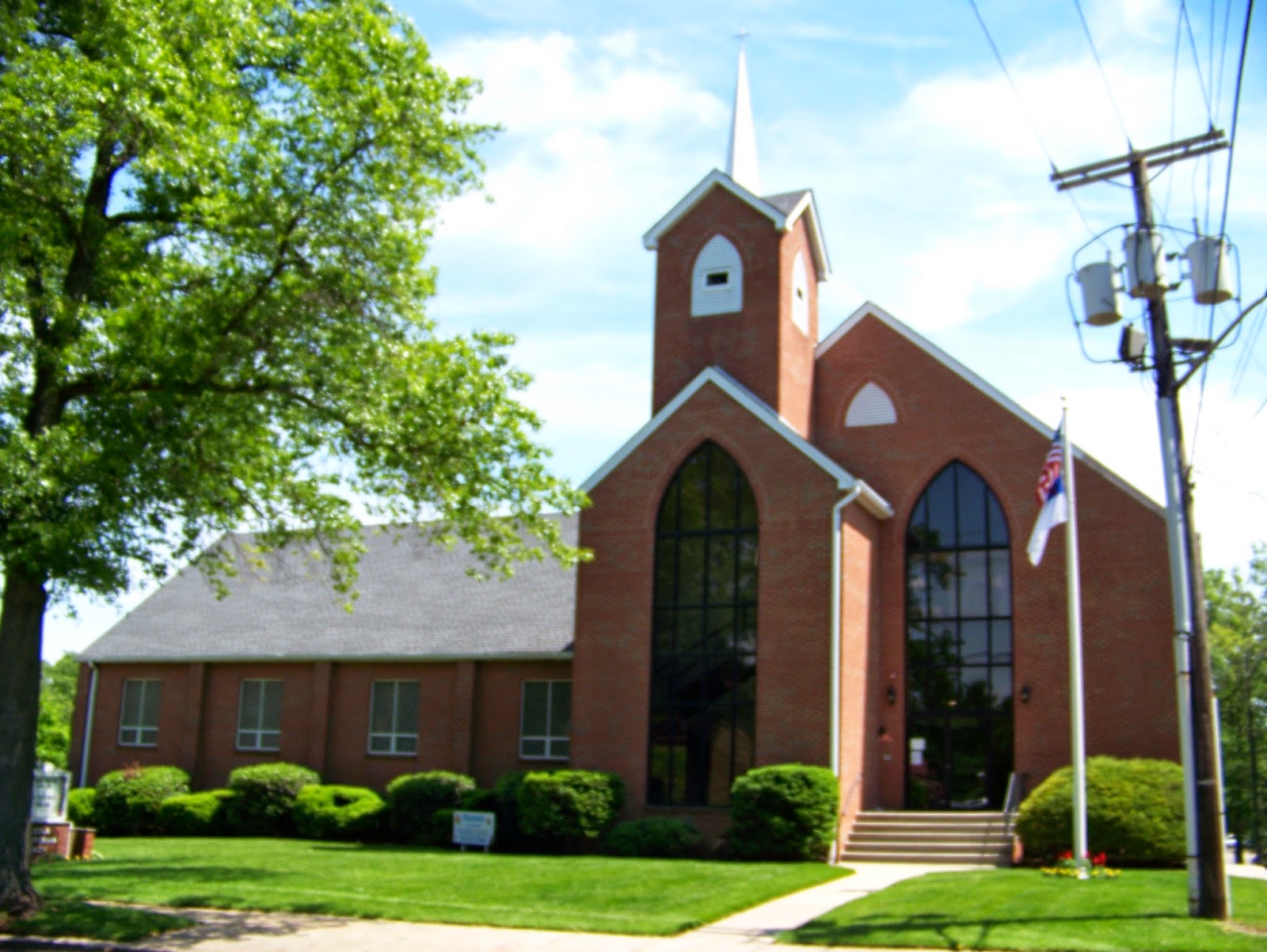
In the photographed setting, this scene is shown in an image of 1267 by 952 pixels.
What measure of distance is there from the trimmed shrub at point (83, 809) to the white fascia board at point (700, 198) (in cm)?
1794

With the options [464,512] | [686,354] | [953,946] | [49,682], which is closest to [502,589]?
[686,354]

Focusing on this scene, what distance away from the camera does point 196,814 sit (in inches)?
1151

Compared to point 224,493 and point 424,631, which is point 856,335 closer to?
point 424,631

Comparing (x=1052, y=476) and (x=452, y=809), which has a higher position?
(x=1052, y=476)

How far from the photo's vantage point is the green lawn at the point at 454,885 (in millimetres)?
15531

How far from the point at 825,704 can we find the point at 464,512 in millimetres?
9317

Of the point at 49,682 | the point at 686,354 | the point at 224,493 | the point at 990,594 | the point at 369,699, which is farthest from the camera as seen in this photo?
the point at 49,682

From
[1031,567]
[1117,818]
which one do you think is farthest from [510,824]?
[1031,567]

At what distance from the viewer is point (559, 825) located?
2408 centimetres

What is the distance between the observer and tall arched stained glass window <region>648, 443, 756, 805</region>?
81.6 ft

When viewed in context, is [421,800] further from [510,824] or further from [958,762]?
[958,762]

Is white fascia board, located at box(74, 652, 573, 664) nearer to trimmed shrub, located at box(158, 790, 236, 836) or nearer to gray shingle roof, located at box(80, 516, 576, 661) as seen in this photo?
gray shingle roof, located at box(80, 516, 576, 661)

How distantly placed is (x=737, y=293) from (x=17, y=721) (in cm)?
1752

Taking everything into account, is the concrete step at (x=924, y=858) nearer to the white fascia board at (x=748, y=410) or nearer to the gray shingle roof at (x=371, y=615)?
the white fascia board at (x=748, y=410)
